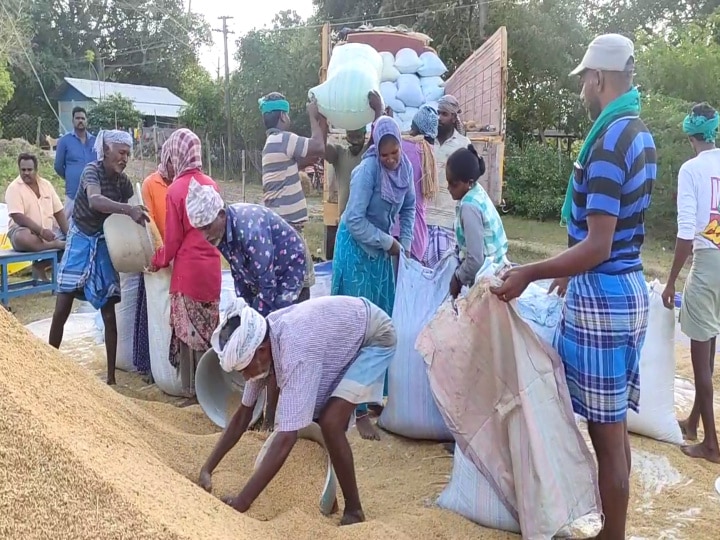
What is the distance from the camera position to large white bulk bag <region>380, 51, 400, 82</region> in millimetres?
6723

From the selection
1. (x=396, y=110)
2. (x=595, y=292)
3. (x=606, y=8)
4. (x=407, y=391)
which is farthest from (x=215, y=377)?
(x=606, y=8)

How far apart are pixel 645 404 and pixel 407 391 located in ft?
3.64

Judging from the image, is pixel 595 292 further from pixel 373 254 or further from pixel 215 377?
pixel 215 377

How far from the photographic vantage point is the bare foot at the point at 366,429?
131 inches

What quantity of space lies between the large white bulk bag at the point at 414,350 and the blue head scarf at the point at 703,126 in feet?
4.14

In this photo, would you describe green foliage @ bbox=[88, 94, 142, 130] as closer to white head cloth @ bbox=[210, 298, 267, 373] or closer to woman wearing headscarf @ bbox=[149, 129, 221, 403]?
woman wearing headscarf @ bbox=[149, 129, 221, 403]

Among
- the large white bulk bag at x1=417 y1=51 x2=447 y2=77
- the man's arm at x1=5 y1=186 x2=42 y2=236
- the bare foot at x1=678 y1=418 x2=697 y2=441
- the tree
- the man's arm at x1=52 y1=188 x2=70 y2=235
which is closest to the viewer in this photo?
the bare foot at x1=678 y1=418 x2=697 y2=441

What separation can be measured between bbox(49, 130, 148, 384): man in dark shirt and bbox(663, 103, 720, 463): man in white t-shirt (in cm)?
270

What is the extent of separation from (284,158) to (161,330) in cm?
116

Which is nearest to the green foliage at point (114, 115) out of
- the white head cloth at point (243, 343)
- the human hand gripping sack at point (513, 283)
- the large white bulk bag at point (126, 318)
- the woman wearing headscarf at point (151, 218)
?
the large white bulk bag at point (126, 318)

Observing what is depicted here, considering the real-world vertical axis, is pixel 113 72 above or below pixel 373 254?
above

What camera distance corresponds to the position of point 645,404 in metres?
3.29

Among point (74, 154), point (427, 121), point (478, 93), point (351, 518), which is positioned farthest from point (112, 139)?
point (478, 93)

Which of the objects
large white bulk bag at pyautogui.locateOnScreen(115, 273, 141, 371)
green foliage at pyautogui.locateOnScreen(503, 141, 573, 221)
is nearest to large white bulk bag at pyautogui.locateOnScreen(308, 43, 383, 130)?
large white bulk bag at pyautogui.locateOnScreen(115, 273, 141, 371)
